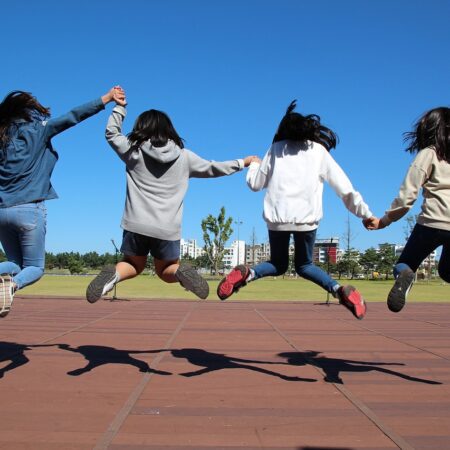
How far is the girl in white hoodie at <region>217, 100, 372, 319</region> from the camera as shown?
4203mm

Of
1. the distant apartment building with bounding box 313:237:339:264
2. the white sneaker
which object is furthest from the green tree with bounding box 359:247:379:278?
the white sneaker

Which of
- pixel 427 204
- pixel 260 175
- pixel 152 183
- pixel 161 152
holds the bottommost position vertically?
pixel 427 204

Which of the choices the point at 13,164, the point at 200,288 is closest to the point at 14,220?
the point at 13,164

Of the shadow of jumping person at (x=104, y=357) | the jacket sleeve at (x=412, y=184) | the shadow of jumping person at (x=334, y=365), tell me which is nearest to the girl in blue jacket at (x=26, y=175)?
the shadow of jumping person at (x=104, y=357)

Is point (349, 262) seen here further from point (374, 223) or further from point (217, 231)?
point (374, 223)

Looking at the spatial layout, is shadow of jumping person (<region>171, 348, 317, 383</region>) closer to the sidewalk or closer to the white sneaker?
the sidewalk

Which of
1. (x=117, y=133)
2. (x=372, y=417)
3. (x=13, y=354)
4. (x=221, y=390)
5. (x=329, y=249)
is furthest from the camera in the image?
(x=329, y=249)

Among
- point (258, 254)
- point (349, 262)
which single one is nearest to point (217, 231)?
point (349, 262)

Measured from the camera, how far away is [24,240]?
3936mm

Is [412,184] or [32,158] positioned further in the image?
[32,158]

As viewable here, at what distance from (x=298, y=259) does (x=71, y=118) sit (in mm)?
2282

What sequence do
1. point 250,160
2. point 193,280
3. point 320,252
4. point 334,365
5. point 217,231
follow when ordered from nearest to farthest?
1. point 193,280
2. point 250,160
3. point 334,365
4. point 217,231
5. point 320,252

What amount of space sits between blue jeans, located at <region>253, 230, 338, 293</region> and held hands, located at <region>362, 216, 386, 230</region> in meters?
0.47

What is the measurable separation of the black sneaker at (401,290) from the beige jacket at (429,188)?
1.40 feet
